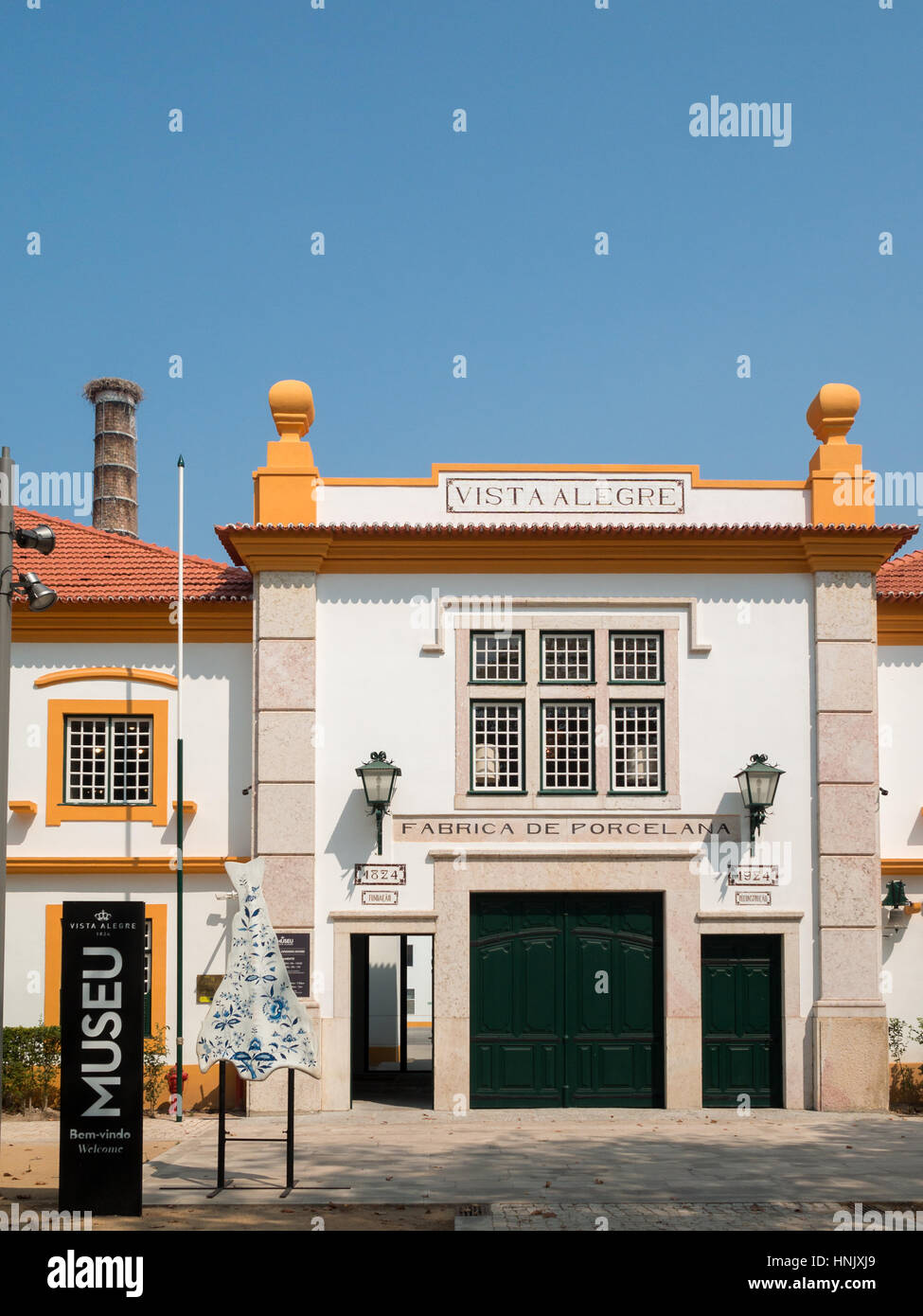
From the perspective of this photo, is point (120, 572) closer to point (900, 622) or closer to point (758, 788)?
point (758, 788)

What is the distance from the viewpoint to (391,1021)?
24.7 meters

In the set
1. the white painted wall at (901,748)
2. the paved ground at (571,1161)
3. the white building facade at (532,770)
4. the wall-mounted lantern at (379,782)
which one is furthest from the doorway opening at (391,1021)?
the white painted wall at (901,748)

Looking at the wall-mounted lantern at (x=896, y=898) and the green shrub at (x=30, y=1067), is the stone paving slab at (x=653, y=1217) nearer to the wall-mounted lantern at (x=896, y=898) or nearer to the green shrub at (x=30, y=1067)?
the wall-mounted lantern at (x=896, y=898)

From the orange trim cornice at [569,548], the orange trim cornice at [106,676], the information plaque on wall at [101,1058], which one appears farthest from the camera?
the orange trim cornice at [106,676]

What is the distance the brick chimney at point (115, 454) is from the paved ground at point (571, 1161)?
74.7 feet

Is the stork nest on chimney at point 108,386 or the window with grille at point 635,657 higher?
the stork nest on chimney at point 108,386

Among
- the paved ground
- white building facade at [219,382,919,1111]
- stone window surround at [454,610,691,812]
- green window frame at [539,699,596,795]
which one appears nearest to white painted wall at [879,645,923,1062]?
white building facade at [219,382,919,1111]

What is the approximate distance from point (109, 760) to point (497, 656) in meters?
5.40

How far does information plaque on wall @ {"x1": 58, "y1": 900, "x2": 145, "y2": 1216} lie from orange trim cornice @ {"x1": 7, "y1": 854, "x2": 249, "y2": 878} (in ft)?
21.0

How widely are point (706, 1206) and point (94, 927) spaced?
561 cm

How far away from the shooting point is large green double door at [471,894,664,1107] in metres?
16.8

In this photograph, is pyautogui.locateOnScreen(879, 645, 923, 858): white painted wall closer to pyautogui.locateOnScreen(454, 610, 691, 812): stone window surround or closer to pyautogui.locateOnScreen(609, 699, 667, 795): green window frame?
pyautogui.locateOnScreen(454, 610, 691, 812): stone window surround

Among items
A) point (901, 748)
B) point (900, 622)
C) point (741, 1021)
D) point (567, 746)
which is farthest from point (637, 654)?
point (741, 1021)

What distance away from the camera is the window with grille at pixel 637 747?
17172mm
